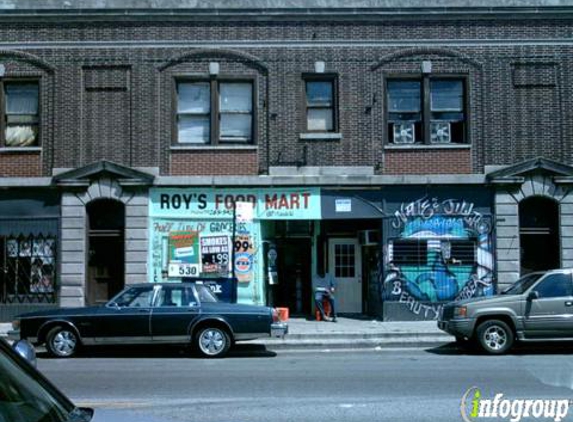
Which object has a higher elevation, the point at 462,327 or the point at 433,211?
the point at 433,211

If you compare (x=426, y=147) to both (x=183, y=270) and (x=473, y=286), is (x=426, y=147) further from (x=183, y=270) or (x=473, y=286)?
(x=183, y=270)

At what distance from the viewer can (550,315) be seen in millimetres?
13359

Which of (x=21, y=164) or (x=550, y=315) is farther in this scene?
(x=21, y=164)

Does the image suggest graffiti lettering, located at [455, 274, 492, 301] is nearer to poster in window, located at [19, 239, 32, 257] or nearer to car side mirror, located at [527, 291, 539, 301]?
car side mirror, located at [527, 291, 539, 301]

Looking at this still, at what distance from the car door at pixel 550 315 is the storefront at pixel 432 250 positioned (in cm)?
516

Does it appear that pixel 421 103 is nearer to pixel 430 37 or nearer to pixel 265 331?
pixel 430 37

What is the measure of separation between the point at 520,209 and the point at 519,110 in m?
2.68

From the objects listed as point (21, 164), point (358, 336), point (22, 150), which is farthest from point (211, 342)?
point (22, 150)

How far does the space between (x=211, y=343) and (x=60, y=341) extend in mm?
2869

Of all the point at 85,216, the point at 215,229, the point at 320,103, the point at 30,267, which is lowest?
the point at 30,267

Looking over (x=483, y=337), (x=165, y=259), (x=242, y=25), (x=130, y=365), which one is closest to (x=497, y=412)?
(x=483, y=337)

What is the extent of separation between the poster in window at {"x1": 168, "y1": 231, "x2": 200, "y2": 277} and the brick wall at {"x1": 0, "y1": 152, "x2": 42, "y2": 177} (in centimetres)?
408

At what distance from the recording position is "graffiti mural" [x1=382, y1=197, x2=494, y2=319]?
61.0ft

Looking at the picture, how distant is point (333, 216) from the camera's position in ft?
61.2
